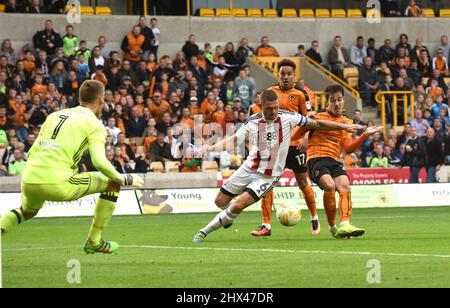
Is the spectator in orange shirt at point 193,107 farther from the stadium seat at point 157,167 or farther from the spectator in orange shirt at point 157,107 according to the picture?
the stadium seat at point 157,167

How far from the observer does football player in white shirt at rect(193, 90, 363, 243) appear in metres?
14.9

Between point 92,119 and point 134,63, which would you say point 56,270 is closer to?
point 92,119

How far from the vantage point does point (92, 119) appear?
1172cm

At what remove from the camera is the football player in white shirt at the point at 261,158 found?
49.0ft

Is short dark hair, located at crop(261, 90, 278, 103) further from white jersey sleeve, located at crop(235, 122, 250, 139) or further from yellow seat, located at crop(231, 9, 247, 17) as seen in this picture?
yellow seat, located at crop(231, 9, 247, 17)

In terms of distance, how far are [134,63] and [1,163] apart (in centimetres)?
667

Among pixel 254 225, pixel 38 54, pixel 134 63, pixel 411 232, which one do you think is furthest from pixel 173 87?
pixel 411 232

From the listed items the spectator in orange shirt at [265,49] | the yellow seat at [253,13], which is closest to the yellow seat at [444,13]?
the yellow seat at [253,13]

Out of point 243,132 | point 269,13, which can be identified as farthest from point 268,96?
point 269,13

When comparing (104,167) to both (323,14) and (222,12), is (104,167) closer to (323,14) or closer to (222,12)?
(222,12)

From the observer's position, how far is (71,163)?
11766mm

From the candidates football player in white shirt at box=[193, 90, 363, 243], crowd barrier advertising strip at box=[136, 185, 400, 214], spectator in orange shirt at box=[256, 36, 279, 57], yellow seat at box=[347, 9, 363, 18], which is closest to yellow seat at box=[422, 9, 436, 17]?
yellow seat at box=[347, 9, 363, 18]

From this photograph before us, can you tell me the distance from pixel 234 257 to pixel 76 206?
1194cm

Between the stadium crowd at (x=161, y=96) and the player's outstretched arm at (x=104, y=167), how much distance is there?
586 inches
